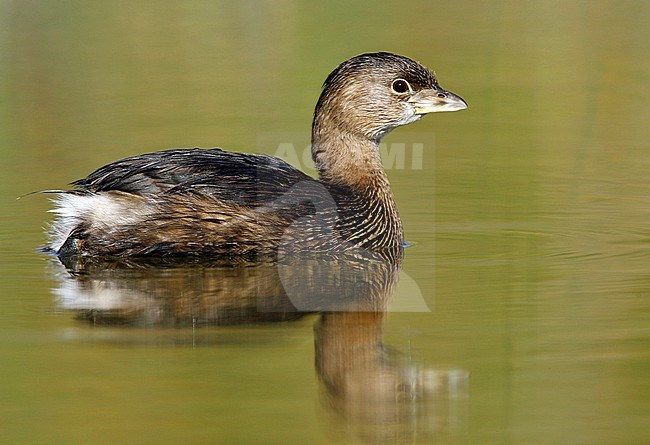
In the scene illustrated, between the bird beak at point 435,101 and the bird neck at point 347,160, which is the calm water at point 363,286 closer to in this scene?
the bird neck at point 347,160

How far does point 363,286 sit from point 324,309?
614 millimetres

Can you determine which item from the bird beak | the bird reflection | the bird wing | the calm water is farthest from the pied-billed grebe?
the bird beak

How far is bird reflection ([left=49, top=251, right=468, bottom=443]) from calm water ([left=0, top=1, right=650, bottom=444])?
0.06ft

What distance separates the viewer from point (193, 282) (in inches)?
290

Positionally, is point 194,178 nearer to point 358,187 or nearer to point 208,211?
point 208,211

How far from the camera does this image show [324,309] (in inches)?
266

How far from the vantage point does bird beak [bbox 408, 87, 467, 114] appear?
28.0 feet

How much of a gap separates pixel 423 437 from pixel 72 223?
360 centimetres

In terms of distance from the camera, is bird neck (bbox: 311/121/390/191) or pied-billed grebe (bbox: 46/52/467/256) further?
bird neck (bbox: 311/121/390/191)

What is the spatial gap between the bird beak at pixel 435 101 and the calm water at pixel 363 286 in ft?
2.43

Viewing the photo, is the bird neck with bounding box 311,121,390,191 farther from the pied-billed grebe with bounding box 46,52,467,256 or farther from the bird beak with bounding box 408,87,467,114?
the bird beak with bounding box 408,87,467,114

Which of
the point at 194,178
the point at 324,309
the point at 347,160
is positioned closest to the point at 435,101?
the point at 347,160

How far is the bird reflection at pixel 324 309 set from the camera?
5.33m

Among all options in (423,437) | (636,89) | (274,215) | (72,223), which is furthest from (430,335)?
(636,89)
